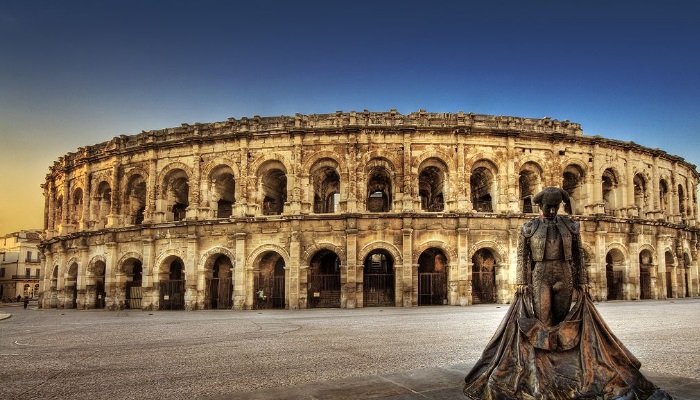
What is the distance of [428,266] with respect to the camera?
2392 cm

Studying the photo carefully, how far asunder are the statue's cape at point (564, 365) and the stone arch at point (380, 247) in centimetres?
1589

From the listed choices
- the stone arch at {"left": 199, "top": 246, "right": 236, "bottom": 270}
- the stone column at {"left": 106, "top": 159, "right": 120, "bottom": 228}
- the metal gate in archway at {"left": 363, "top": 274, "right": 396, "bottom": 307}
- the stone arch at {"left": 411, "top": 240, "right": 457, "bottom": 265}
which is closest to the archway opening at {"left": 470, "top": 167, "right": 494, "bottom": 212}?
the stone arch at {"left": 411, "top": 240, "right": 457, "bottom": 265}

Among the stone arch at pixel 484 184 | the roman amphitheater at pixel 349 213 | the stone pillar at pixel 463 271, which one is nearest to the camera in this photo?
the stone pillar at pixel 463 271

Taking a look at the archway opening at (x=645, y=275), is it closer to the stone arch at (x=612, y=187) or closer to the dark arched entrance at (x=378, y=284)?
the stone arch at (x=612, y=187)

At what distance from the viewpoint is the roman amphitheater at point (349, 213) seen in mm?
20781

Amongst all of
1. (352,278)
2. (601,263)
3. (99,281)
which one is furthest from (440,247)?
(99,281)

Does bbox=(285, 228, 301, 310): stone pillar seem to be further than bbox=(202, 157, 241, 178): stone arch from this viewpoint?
No

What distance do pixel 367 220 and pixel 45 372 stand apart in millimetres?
15180

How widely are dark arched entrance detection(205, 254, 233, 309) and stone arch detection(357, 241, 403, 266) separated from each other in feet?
21.4

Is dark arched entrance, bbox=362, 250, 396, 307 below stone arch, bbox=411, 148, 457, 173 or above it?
below

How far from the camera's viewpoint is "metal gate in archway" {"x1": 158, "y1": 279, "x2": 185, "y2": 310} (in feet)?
73.2

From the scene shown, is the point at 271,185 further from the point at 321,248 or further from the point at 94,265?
the point at 94,265

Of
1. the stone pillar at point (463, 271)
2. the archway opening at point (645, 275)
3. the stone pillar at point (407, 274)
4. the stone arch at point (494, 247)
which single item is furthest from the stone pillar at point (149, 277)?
the archway opening at point (645, 275)

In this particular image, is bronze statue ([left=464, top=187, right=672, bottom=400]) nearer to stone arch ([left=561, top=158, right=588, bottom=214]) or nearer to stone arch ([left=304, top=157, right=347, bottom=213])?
stone arch ([left=304, top=157, right=347, bottom=213])
